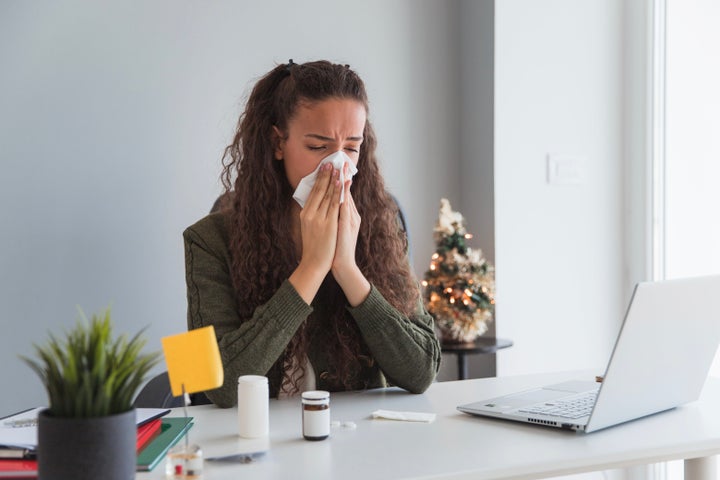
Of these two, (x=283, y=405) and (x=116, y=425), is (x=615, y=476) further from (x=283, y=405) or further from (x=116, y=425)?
(x=116, y=425)

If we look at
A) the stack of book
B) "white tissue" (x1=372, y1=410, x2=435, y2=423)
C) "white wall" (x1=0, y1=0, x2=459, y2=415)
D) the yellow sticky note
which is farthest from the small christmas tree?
the yellow sticky note

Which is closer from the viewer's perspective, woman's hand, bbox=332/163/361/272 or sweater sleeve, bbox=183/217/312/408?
sweater sleeve, bbox=183/217/312/408

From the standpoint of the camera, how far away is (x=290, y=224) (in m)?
1.69

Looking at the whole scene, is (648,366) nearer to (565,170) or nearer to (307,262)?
(307,262)

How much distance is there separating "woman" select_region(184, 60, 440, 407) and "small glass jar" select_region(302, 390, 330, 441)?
260 mm

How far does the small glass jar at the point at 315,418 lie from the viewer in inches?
43.8

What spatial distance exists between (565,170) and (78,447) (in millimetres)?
2186

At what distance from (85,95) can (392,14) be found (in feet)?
3.34

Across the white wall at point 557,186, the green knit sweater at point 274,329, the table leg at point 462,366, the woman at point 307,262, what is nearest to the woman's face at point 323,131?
the woman at point 307,262

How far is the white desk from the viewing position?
3.23ft

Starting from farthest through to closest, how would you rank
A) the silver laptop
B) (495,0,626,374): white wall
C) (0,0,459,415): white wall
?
(495,0,626,374): white wall, (0,0,459,415): white wall, the silver laptop

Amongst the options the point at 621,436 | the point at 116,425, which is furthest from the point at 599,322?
the point at 116,425

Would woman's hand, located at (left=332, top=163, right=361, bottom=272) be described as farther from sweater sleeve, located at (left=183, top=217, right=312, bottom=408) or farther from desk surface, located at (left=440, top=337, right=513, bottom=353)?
desk surface, located at (left=440, top=337, right=513, bottom=353)

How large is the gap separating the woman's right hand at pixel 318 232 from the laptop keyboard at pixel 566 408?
1.41 ft
